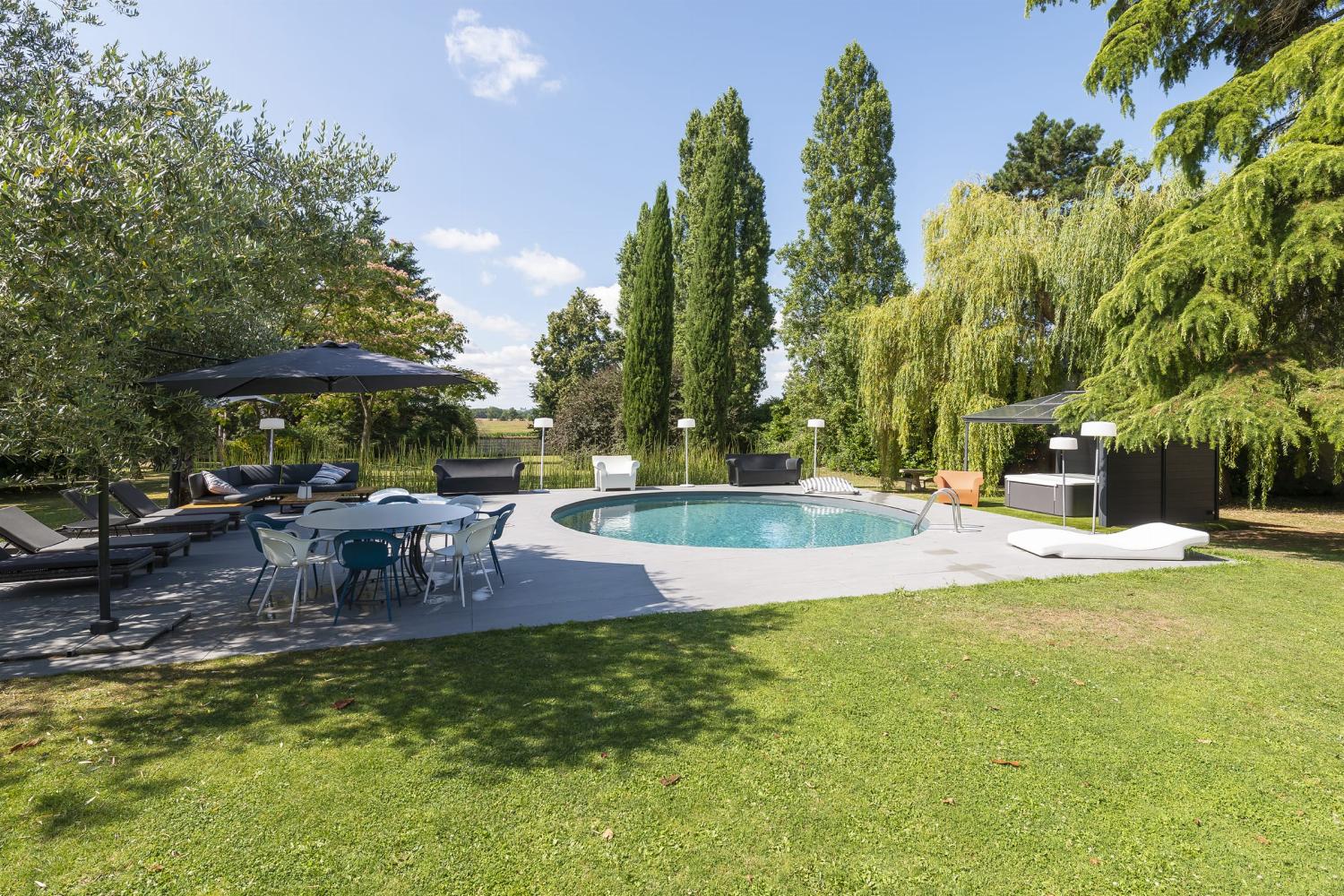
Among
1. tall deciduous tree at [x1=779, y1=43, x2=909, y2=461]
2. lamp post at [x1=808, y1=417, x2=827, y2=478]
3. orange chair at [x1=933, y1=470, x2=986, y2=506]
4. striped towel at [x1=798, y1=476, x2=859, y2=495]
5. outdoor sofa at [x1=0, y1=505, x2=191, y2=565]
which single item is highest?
tall deciduous tree at [x1=779, y1=43, x2=909, y2=461]

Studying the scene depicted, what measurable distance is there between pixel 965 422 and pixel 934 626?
859 cm

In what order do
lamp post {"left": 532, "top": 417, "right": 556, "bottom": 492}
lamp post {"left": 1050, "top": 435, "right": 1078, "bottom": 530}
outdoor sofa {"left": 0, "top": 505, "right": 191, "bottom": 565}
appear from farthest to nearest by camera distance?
lamp post {"left": 532, "top": 417, "right": 556, "bottom": 492}
lamp post {"left": 1050, "top": 435, "right": 1078, "bottom": 530}
outdoor sofa {"left": 0, "top": 505, "right": 191, "bottom": 565}

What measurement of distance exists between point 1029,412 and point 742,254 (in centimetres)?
1400

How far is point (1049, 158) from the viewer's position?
2509cm

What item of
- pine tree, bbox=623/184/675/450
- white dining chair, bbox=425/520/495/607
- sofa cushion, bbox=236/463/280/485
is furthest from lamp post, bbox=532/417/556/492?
white dining chair, bbox=425/520/495/607

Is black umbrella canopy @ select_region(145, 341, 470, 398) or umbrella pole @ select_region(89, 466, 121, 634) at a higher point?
black umbrella canopy @ select_region(145, 341, 470, 398)

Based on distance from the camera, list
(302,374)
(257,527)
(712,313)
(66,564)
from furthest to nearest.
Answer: (712,313) → (302,374) → (66,564) → (257,527)

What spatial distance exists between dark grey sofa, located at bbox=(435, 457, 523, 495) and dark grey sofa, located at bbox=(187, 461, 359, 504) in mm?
1638

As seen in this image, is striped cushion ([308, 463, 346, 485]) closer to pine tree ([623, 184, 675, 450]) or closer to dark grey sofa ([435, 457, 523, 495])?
dark grey sofa ([435, 457, 523, 495])

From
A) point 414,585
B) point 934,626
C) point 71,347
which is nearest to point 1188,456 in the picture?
point 934,626

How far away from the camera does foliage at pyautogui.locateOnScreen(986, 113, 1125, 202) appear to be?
977 inches

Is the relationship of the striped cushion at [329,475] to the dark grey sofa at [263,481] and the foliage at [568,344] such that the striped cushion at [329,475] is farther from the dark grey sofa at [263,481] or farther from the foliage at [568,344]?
the foliage at [568,344]

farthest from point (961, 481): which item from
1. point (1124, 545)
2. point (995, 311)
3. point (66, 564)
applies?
point (66, 564)

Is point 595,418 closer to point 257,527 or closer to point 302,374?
point 302,374
